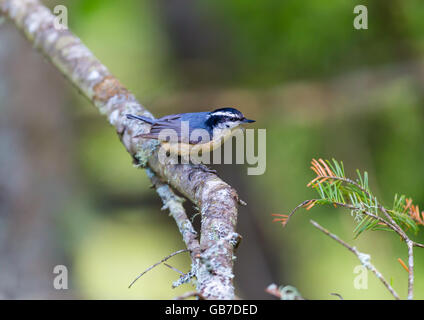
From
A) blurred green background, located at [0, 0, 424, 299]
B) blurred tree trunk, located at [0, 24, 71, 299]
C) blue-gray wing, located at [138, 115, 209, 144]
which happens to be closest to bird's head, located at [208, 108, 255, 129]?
blue-gray wing, located at [138, 115, 209, 144]

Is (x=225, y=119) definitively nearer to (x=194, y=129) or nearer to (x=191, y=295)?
(x=194, y=129)

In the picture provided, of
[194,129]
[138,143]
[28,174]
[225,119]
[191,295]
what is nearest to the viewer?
[191,295]

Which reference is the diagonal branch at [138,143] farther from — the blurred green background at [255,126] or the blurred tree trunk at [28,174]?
the blurred green background at [255,126]

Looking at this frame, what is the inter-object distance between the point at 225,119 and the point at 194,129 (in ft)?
0.78

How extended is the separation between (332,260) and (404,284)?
1035 millimetres

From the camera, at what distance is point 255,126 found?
5340 mm

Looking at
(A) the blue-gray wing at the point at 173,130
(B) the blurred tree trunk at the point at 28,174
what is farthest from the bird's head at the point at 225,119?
(B) the blurred tree trunk at the point at 28,174

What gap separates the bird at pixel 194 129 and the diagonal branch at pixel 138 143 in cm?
8

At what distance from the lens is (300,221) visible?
4688mm

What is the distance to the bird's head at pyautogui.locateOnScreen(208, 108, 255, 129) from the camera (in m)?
2.86

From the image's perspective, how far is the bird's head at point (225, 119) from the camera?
9.37 ft

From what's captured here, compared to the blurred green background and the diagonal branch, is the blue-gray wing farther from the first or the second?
the blurred green background

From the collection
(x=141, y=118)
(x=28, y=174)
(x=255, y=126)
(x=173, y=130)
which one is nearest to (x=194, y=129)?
(x=173, y=130)
